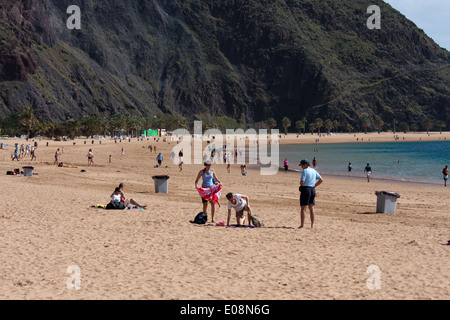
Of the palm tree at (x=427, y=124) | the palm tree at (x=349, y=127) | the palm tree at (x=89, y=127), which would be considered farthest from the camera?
the palm tree at (x=427, y=124)

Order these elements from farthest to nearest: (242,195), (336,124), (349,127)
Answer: (336,124) → (349,127) → (242,195)

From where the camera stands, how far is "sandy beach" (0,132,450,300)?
24.9ft

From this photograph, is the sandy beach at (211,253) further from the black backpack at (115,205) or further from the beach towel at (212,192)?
the beach towel at (212,192)

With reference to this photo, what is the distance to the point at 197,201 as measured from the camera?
1834 centimetres

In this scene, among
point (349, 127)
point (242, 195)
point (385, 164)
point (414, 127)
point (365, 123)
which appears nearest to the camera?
point (242, 195)

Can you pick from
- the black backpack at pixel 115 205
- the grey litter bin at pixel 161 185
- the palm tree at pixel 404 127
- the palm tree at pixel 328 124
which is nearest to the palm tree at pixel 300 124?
the palm tree at pixel 328 124

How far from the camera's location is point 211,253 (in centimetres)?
994

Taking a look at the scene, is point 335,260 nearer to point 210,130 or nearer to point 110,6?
point 210,130

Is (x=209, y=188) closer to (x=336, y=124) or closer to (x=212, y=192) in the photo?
(x=212, y=192)

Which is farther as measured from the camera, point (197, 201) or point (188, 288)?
point (197, 201)

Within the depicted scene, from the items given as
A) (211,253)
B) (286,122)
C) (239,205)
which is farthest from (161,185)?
(286,122)

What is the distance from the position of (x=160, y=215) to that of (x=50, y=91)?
122868 millimetres

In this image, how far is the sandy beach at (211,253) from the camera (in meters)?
7.60
